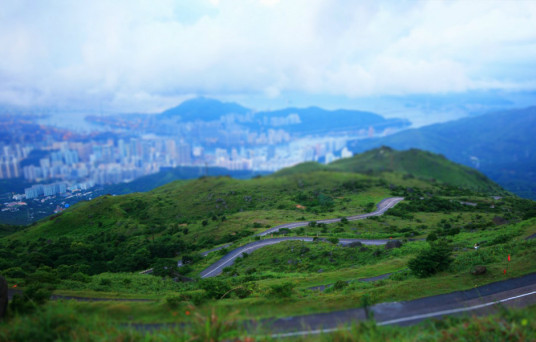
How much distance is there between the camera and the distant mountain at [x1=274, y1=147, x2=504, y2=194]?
112 metres

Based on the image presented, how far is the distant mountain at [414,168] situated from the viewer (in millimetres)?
112062

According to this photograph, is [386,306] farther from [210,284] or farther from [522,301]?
[210,284]

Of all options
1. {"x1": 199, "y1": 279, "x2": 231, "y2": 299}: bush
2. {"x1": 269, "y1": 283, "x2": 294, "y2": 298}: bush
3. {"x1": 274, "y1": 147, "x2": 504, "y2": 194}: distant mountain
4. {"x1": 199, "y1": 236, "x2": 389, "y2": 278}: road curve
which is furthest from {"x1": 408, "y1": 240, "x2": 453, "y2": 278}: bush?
{"x1": 274, "y1": 147, "x2": 504, "y2": 194}: distant mountain

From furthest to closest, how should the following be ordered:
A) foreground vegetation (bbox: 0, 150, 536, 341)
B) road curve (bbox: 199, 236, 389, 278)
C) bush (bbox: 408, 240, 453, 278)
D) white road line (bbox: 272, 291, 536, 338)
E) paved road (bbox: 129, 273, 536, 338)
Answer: road curve (bbox: 199, 236, 389, 278), bush (bbox: 408, 240, 453, 278), foreground vegetation (bbox: 0, 150, 536, 341), paved road (bbox: 129, 273, 536, 338), white road line (bbox: 272, 291, 536, 338)

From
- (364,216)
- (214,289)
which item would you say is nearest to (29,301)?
(214,289)

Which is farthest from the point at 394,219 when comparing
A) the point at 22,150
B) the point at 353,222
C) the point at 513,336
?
the point at 22,150

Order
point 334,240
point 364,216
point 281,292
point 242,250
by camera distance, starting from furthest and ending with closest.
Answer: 1. point 364,216
2. point 242,250
3. point 334,240
4. point 281,292

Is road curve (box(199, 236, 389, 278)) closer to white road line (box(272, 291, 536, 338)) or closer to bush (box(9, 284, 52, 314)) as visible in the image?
bush (box(9, 284, 52, 314))

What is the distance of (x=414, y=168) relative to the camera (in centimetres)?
12488

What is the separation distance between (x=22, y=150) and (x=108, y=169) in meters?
33.3

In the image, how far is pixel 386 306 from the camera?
1190cm

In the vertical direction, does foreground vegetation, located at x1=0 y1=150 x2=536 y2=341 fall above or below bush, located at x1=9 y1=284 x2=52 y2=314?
below

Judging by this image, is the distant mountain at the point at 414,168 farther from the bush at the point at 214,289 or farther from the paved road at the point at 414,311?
the paved road at the point at 414,311

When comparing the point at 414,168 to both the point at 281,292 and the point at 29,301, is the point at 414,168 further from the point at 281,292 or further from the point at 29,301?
the point at 29,301
